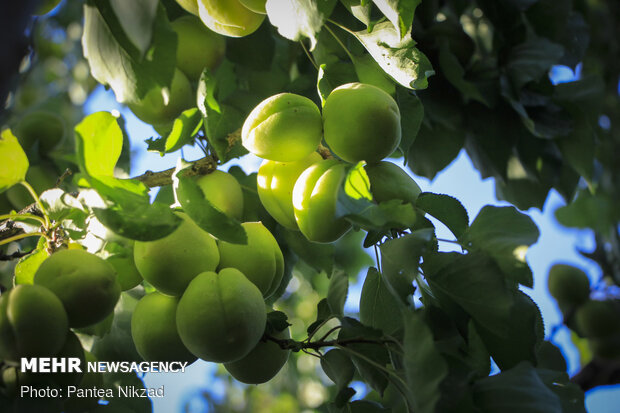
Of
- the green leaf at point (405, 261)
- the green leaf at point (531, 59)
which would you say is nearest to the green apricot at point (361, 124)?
the green leaf at point (405, 261)

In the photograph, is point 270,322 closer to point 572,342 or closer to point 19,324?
point 19,324

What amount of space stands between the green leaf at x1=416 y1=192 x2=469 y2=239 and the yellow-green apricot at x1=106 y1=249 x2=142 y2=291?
37cm

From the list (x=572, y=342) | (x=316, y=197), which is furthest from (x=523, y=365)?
(x=572, y=342)

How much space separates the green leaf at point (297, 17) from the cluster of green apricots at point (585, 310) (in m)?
1.40

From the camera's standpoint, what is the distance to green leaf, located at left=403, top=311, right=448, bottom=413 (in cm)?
53

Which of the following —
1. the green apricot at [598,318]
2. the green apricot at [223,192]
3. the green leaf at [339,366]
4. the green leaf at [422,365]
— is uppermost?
the green apricot at [223,192]

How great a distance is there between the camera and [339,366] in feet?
2.34

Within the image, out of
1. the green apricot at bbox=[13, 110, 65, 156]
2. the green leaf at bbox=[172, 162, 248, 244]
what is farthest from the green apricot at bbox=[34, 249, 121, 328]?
the green apricot at bbox=[13, 110, 65, 156]

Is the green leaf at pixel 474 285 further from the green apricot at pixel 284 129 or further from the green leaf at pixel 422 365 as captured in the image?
the green apricot at pixel 284 129

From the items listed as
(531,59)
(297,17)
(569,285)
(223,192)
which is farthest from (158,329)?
(569,285)

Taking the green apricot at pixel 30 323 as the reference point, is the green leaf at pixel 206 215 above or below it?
above

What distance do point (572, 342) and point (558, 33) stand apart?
1211 millimetres

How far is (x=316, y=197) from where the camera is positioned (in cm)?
60

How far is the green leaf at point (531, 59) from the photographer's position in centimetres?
110
